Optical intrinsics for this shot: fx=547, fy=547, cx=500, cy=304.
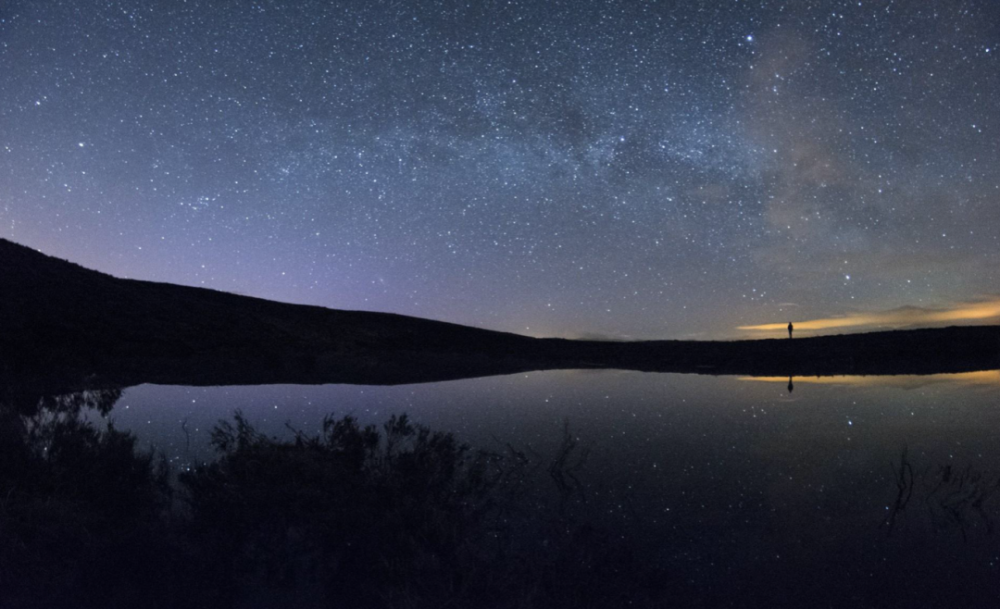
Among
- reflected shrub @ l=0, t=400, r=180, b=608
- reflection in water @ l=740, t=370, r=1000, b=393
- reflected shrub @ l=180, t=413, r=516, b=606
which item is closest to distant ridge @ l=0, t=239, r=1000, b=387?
reflection in water @ l=740, t=370, r=1000, b=393

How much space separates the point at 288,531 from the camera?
673 centimetres

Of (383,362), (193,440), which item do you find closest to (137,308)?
(383,362)

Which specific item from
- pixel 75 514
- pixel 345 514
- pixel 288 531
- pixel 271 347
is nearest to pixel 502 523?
pixel 345 514

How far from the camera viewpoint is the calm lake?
19.2ft

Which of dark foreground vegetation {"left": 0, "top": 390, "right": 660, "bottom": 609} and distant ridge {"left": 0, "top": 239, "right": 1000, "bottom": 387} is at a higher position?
distant ridge {"left": 0, "top": 239, "right": 1000, "bottom": 387}

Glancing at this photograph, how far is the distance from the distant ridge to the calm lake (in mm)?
8881

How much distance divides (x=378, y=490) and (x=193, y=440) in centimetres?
619

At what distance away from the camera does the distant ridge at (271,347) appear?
86.9 ft

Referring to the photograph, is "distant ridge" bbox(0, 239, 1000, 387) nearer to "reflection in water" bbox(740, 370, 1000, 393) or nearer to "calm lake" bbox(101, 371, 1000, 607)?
"reflection in water" bbox(740, 370, 1000, 393)

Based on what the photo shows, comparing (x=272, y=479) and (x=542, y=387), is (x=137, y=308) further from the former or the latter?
(x=272, y=479)

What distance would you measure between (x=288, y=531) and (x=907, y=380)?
1196 inches

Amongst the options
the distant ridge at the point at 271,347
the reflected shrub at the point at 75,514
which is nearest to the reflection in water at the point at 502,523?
the reflected shrub at the point at 75,514

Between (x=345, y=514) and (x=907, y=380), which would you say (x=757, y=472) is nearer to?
(x=345, y=514)

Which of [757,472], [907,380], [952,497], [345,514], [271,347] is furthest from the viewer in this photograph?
[271,347]
